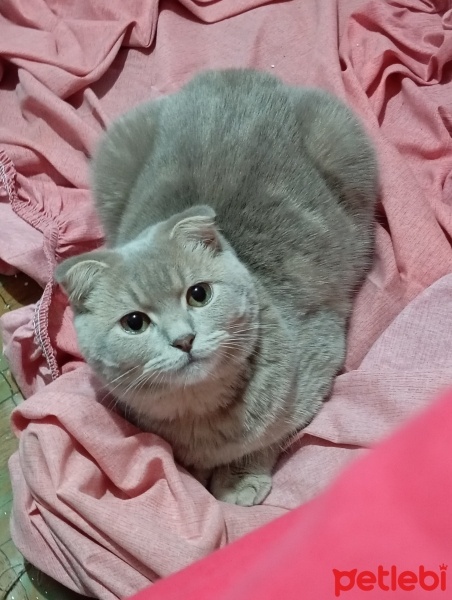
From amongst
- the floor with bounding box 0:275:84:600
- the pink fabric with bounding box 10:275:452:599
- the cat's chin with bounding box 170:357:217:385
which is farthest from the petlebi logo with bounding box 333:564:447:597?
the floor with bounding box 0:275:84:600

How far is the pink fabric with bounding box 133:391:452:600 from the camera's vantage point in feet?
1.78

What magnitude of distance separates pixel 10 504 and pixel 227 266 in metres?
0.78

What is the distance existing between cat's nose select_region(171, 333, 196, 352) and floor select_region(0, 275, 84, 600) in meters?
0.66

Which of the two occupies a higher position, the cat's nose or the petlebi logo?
the petlebi logo

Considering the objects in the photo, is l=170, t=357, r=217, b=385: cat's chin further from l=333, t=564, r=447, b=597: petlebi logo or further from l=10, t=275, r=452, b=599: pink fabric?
l=333, t=564, r=447, b=597: petlebi logo

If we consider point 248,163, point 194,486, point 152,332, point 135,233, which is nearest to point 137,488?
point 194,486

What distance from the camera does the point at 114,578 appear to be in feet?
3.79

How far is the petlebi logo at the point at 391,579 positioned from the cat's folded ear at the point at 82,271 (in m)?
0.66

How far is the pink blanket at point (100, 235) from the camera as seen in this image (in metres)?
1.21

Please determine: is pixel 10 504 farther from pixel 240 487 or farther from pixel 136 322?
pixel 136 322

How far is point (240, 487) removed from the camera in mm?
1318

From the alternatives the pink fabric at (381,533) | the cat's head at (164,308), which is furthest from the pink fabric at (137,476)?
the pink fabric at (381,533)

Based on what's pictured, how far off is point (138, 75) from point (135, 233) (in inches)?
29.7

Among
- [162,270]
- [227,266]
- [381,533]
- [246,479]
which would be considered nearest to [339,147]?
[227,266]
